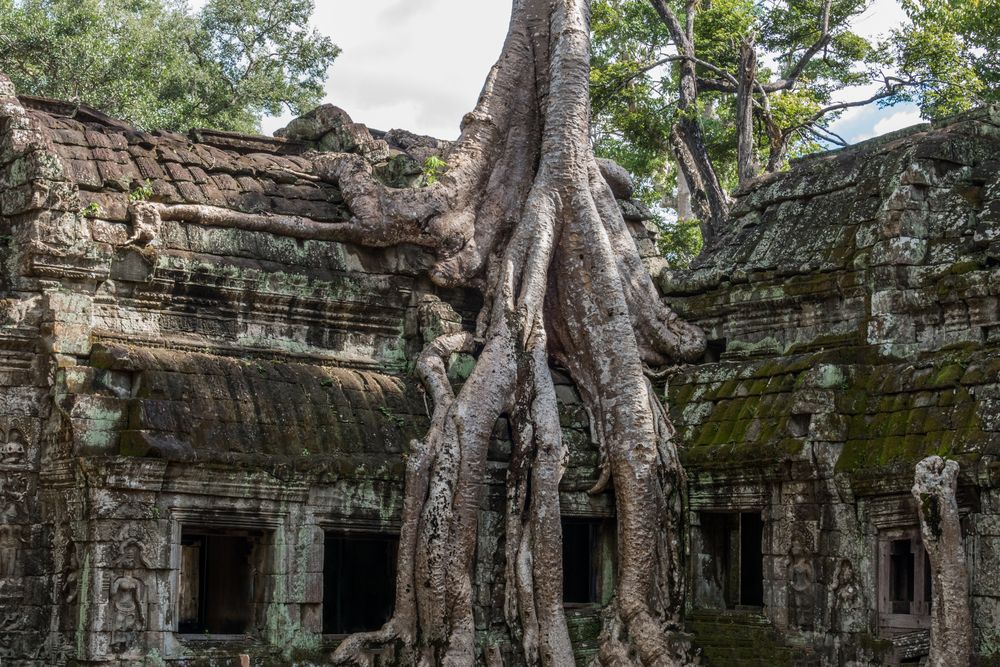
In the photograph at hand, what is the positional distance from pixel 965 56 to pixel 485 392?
39.1 feet

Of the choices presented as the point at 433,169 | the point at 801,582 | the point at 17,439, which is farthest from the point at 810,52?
the point at 17,439

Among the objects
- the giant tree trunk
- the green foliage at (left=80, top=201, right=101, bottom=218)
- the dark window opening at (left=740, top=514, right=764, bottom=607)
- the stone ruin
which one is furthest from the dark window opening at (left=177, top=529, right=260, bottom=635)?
the dark window opening at (left=740, top=514, right=764, bottom=607)

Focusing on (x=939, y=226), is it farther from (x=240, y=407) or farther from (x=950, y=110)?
(x=950, y=110)

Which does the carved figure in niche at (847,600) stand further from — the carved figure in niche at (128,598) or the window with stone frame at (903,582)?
the carved figure in niche at (128,598)

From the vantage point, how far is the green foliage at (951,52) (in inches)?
913

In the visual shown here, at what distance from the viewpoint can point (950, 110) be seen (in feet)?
76.5

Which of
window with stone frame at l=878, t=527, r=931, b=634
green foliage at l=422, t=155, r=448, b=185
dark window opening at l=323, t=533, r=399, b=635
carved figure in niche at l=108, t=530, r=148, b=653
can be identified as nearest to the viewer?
carved figure in niche at l=108, t=530, r=148, b=653

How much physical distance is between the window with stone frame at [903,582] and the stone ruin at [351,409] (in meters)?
0.03

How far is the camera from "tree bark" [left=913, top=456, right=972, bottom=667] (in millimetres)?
12703

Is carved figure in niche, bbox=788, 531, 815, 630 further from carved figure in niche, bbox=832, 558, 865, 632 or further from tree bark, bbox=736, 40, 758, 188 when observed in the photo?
tree bark, bbox=736, 40, 758, 188

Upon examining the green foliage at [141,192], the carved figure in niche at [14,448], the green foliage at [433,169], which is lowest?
the carved figure in niche at [14,448]

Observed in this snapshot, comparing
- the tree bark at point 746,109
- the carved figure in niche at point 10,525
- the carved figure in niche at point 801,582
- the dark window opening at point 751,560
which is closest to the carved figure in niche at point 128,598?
the carved figure in niche at point 10,525

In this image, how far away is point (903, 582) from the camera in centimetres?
1407

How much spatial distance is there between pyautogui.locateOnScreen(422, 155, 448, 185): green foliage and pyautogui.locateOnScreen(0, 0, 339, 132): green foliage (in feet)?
29.5
